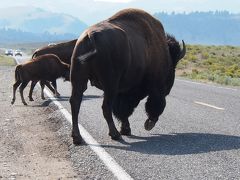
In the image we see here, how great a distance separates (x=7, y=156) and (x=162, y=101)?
278 centimetres

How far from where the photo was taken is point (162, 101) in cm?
915

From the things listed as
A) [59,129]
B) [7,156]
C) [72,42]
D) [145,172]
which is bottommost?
[72,42]

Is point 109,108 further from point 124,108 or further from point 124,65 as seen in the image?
point 124,108

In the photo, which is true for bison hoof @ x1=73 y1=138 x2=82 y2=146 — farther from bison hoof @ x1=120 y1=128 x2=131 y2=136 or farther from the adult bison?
bison hoof @ x1=120 y1=128 x2=131 y2=136

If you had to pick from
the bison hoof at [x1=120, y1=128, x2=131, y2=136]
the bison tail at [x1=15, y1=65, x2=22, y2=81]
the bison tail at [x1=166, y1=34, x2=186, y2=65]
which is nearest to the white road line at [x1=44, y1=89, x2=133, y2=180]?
the bison hoof at [x1=120, y1=128, x2=131, y2=136]

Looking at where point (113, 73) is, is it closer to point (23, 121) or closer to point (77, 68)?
point (77, 68)

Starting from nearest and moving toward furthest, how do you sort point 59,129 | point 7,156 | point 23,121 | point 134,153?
point 134,153 → point 7,156 → point 59,129 → point 23,121

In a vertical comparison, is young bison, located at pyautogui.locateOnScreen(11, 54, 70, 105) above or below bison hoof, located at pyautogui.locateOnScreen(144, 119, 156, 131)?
below

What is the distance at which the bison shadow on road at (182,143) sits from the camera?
7.23m

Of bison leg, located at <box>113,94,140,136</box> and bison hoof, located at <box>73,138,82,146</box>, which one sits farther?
bison leg, located at <box>113,94,140,136</box>

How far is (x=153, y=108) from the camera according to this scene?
29.7ft

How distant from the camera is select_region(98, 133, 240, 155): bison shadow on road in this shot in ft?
23.7

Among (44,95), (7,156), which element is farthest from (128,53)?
(44,95)

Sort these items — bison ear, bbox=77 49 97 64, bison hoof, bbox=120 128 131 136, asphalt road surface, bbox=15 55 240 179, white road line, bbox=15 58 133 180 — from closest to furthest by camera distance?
white road line, bbox=15 58 133 180
asphalt road surface, bbox=15 55 240 179
bison ear, bbox=77 49 97 64
bison hoof, bbox=120 128 131 136
